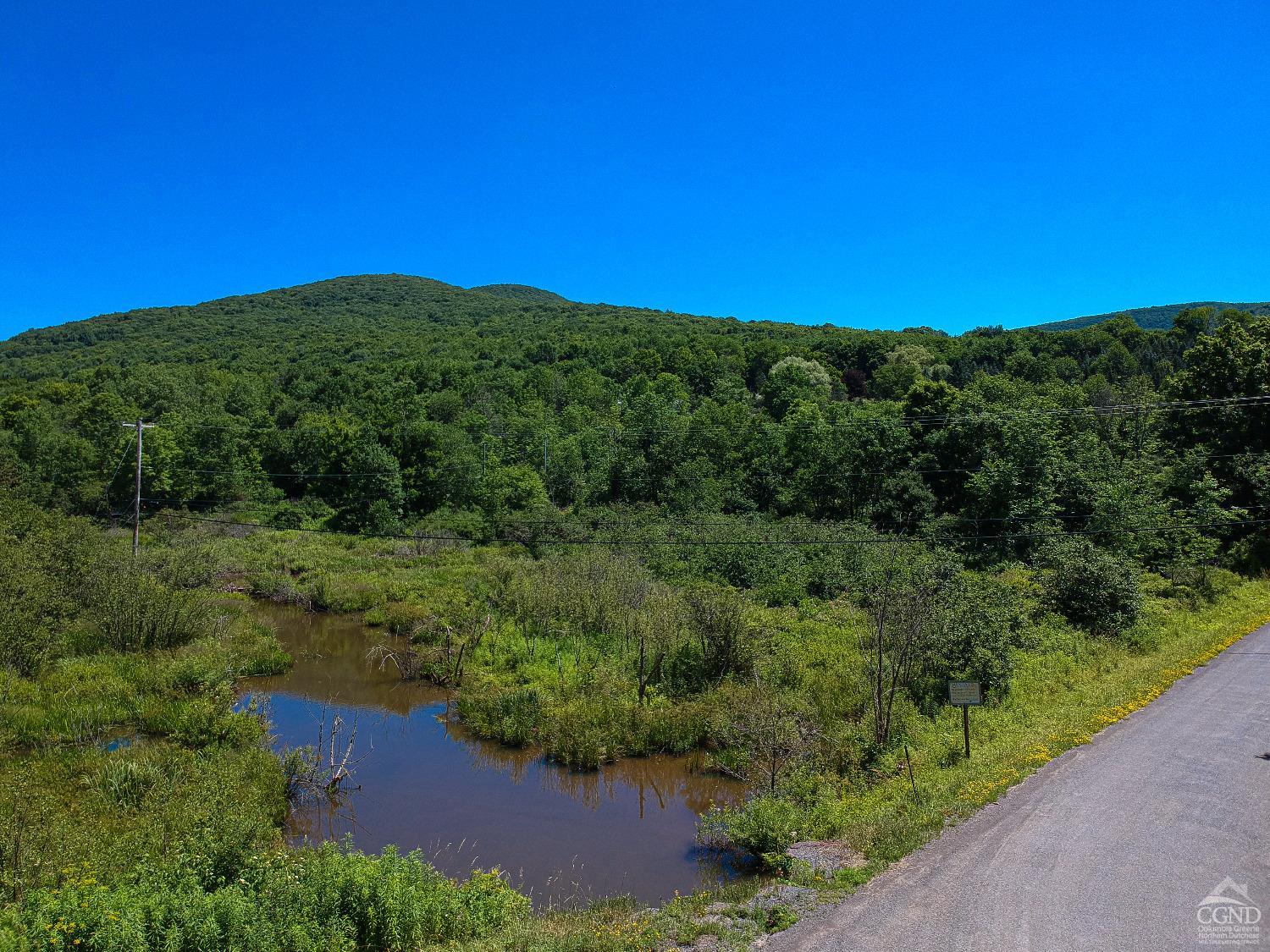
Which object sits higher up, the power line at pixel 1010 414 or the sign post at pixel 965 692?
the power line at pixel 1010 414

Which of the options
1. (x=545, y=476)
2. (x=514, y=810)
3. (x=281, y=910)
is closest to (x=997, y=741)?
(x=514, y=810)

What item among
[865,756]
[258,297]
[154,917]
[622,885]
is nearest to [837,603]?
[865,756]

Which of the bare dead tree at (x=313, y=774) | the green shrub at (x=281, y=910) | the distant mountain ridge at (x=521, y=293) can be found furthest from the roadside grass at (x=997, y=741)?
the distant mountain ridge at (x=521, y=293)

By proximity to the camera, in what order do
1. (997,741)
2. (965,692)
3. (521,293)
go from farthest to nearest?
1. (521,293)
2. (997,741)
3. (965,692)

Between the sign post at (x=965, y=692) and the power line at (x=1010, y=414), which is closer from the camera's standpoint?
the sign post at (x=965, y=692)

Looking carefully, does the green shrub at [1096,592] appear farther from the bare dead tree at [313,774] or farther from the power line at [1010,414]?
the bare dead tree at [313,774]

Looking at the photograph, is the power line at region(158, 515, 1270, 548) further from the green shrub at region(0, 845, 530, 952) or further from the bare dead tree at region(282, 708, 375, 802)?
the green shrub at region(0, 845, 530, 952)

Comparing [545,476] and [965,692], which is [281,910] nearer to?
[965,692]
